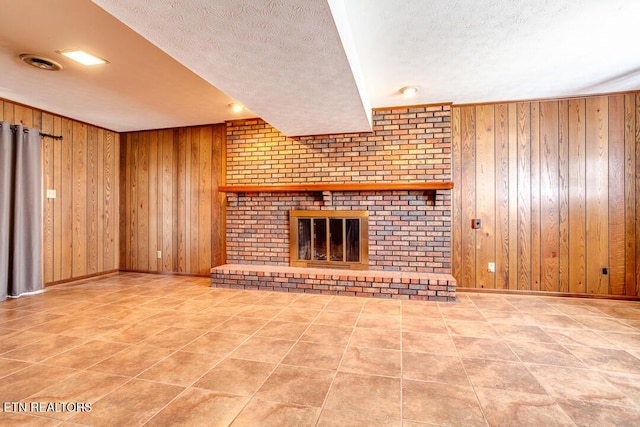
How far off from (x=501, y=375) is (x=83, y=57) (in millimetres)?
3990

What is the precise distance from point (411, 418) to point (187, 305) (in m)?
2.57

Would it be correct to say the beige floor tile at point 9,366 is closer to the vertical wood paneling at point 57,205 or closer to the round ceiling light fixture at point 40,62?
the round ceiling light fixture at point 40,62

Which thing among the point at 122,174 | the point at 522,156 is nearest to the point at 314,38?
the point at 522,156

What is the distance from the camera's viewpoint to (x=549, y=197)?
359 cm

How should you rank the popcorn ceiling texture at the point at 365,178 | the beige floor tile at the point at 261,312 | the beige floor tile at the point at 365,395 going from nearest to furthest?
the beige floor tile at the point at 365,395
the beige floor tile at the point at 261,312
the popcorn ceiling texture at the point at 365,178

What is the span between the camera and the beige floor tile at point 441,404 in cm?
143

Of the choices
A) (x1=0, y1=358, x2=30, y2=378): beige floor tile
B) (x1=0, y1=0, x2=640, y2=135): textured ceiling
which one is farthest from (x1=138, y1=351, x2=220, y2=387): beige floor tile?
(x1=0, y1=0, x2=640, y2=135): textured ceiling

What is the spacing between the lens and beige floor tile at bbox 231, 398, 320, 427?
141cm

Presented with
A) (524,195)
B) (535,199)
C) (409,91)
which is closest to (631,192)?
(535,199)

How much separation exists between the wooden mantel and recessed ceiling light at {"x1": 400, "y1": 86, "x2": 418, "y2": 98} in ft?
3.33

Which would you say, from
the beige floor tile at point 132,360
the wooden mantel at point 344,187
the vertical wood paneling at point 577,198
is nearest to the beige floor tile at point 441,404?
the beige floor tile at point 132,360

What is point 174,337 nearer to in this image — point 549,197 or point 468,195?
point 468,195

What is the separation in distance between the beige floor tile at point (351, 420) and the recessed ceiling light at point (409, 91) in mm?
3035

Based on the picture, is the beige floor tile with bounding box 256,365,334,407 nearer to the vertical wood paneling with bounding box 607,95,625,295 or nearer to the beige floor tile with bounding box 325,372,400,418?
the beige floor tile with bounding box 325,372,400,418
